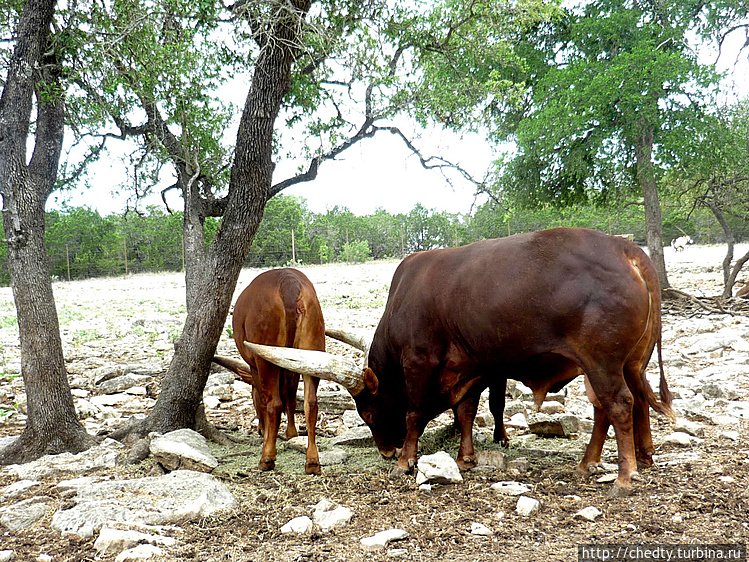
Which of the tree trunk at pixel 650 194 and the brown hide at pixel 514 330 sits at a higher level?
the tree trunk at pixel 650 194

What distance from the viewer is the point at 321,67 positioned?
702 cm

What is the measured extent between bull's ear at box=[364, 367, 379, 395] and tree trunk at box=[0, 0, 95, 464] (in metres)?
2.38

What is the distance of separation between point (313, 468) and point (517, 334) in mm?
1773

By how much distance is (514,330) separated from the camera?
380cm

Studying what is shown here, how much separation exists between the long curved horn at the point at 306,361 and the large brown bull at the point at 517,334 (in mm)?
22

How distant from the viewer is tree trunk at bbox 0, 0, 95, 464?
14.9 feet

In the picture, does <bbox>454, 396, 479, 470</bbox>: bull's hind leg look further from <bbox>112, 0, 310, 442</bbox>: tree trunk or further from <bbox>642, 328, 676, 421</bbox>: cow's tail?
<bbox>112, 0, 310, 442</bbox>: tree trunk

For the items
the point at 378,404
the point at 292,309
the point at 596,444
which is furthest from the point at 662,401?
the point at 292,309

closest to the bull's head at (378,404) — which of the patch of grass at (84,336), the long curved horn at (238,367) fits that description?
the long curved horn at (238,367)

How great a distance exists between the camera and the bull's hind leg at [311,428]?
4160mm

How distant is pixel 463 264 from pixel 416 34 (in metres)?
3.96

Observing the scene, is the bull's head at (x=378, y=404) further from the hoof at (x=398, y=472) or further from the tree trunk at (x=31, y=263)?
the tree trunk at (x=31, y=263)

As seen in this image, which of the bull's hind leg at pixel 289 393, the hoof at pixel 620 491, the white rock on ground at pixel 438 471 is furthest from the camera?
the bull's hind leg at pixel 289 393

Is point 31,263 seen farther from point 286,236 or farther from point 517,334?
point 286,236
